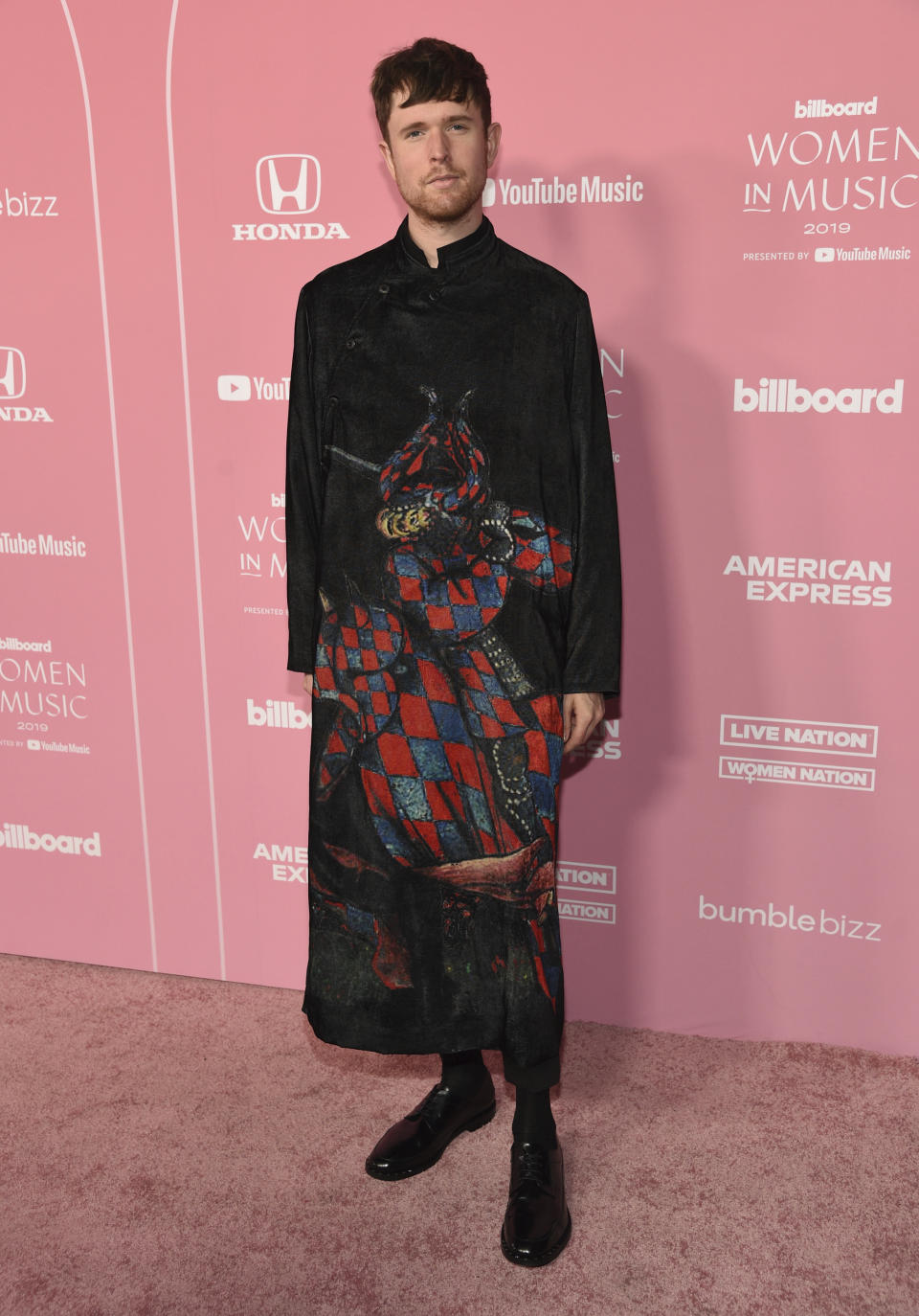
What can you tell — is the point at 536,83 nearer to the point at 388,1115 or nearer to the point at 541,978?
the point at 541,978

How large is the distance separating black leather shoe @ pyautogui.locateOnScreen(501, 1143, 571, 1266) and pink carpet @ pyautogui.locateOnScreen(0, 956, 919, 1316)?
0.09 feet

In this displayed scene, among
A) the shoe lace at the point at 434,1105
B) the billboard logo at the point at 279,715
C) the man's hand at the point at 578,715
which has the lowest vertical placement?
the shoe lace at the point at 434,1105

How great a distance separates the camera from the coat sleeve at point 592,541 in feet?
6.15

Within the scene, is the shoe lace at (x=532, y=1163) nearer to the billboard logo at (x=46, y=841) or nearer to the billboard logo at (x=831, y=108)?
the billboard logo at (x=46, y=841)

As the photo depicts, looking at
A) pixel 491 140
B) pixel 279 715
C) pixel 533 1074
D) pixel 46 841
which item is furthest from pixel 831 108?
pixel 46 841

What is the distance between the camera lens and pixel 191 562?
262 cm

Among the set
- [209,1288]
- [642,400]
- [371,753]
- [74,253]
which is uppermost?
[74,253]

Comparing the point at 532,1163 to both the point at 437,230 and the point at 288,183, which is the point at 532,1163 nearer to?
the point at 437,230

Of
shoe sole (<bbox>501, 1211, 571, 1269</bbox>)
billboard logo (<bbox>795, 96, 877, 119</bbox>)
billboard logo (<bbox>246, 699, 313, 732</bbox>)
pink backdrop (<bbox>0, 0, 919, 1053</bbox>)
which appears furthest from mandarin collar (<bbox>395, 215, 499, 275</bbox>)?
shoe sole (<bbox>501, 1211, 571, 1269</bbox>)

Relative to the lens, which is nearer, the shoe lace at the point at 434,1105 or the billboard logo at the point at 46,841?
the shoe lace at the point at 434,1105

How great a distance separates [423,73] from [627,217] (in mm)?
585

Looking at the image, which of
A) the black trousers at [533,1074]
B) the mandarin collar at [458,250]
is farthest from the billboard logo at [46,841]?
the mandarin collar at [458,250]

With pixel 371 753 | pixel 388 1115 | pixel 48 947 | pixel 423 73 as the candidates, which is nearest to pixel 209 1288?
pixel 388 1115

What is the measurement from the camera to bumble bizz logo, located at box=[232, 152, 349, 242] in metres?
2.36
